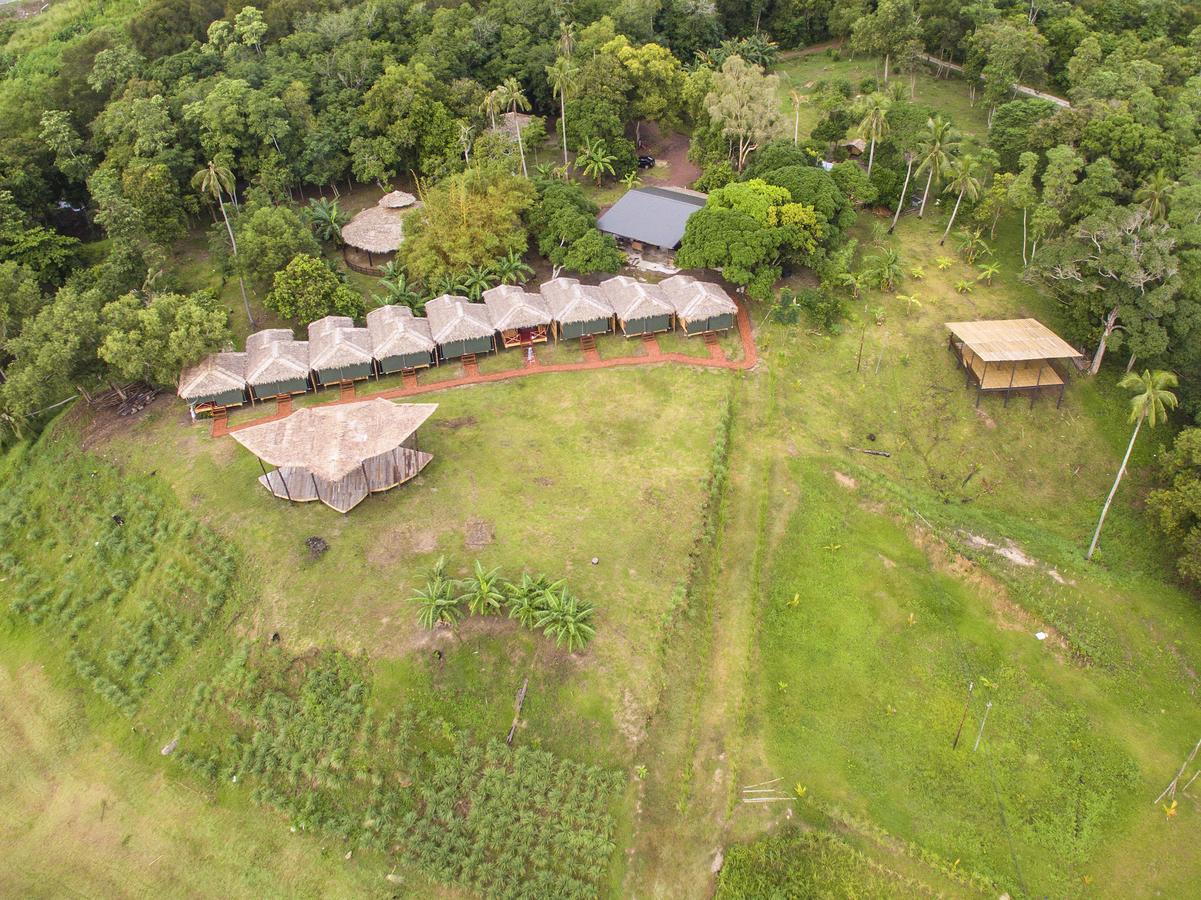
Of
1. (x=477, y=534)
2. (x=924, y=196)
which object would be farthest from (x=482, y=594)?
(x=924, y=196)

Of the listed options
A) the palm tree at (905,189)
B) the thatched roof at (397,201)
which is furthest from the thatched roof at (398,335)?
the palm tree at (905,189)

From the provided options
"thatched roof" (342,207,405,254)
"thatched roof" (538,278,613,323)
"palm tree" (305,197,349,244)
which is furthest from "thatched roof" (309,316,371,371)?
"palm tree" (305,197,349,244)

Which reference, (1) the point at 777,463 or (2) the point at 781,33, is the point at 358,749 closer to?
(1) the point at 777,463

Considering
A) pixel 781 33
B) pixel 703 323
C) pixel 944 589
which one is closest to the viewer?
pixel 944 589

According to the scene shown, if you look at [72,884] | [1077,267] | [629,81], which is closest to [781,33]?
[629,81]

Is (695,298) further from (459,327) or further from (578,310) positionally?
(459,327)
